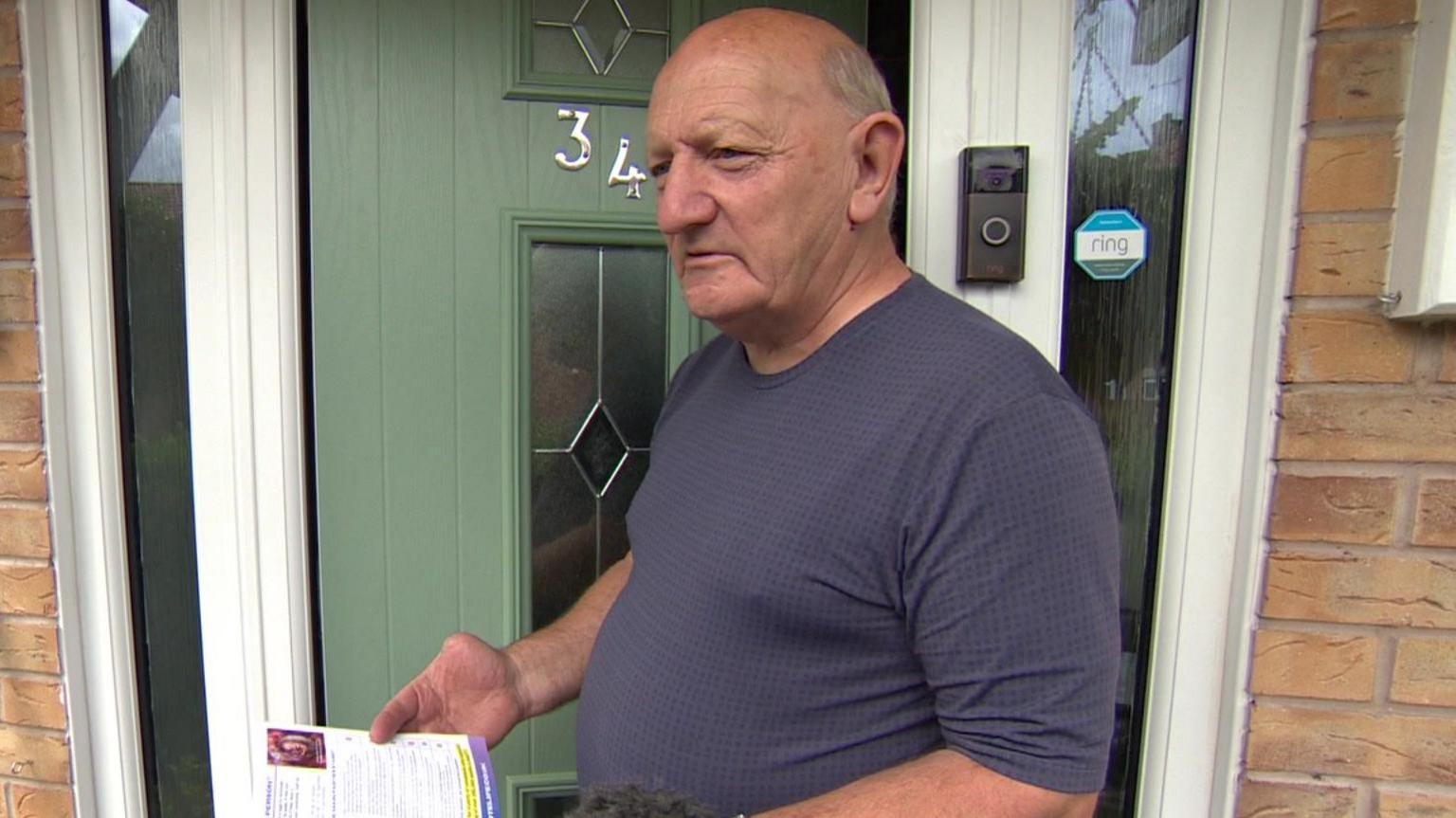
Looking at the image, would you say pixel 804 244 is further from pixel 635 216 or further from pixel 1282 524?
pixel 1282 524

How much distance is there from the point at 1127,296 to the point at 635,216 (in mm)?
778

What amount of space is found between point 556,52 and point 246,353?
70 centimetres

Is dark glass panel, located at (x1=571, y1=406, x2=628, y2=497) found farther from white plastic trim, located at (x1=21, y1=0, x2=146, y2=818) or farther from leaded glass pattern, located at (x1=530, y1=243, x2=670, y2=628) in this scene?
white plastic trim, located at (x1=21, y1=0, x2=146, y2=818)

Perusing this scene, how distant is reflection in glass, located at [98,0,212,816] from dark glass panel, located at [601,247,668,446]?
2.27ft

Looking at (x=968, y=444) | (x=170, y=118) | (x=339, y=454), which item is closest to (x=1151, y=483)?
(x=968, y=444)

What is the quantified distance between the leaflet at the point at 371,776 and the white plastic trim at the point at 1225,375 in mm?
961

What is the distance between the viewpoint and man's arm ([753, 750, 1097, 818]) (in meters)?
0.66

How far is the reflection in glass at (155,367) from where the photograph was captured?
1230mm

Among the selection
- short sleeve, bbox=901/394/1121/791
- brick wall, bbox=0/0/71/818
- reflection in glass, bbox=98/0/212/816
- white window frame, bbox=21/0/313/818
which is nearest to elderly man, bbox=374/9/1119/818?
short sleeve, bbox=901/394/1121/791

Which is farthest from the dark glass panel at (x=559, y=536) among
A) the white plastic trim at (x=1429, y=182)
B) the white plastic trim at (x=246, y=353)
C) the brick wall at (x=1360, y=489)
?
the white plastic trim at (x=1429, y=182)

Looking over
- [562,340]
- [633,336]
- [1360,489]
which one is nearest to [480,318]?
[562,340]

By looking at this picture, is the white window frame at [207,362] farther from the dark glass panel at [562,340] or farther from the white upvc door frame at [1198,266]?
the white upvc door frame at [1198,266]

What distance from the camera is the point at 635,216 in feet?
4.23

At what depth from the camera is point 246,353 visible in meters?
1.22
